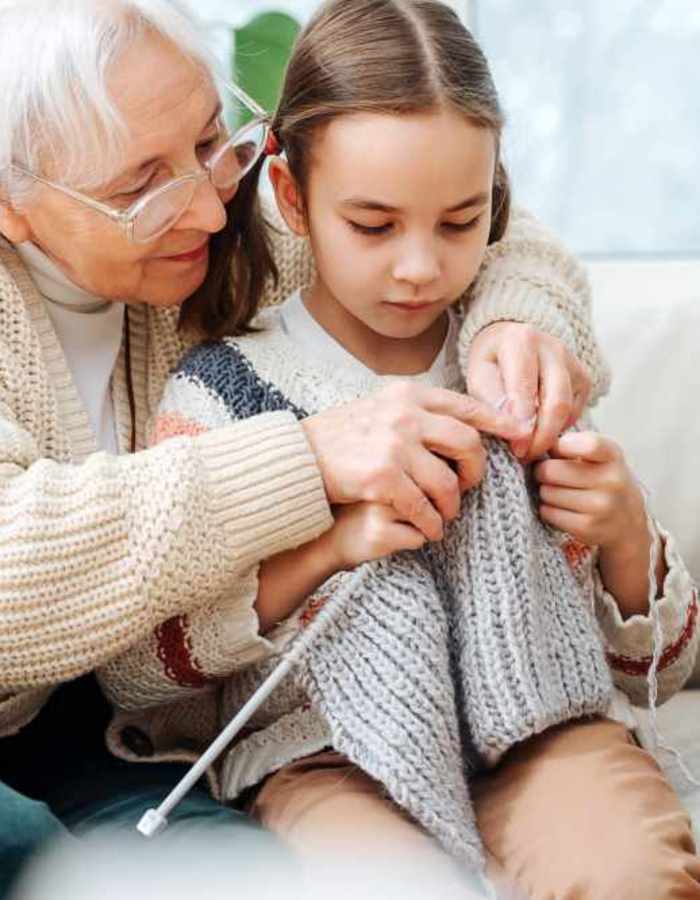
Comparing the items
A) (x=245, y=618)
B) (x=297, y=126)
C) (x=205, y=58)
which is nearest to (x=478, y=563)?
(x=245, y=618)

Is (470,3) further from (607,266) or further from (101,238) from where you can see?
(101,238)

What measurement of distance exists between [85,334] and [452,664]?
52 cm

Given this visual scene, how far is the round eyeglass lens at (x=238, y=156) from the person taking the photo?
1.38 m

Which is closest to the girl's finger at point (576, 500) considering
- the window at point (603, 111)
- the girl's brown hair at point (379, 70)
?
the girl's brown hair at point (379, 70)

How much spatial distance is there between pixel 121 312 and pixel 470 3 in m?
1.22

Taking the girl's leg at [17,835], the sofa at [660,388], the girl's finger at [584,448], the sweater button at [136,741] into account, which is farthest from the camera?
the sofa at [660,388]

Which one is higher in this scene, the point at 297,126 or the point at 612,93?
the point at 297,126

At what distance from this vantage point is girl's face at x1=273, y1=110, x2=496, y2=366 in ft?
4.17

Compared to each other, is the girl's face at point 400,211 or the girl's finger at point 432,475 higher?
the girl's face at point 400,211

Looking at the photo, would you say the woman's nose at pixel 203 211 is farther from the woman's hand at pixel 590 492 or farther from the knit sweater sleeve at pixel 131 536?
the woman's hand at pixel 590 492

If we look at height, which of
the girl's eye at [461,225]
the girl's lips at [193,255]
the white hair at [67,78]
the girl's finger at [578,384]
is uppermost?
the white hair at [67,78]

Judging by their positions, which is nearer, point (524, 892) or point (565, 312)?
point (524, 892)

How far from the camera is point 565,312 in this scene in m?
1.44

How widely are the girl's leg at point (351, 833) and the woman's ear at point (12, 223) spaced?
22.3 inches
